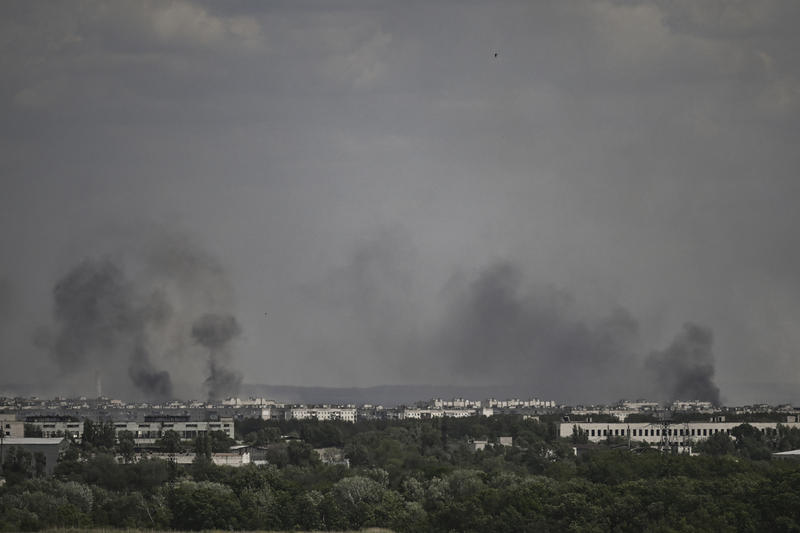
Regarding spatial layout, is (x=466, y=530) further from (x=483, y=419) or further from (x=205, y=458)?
(x=483, y=419)

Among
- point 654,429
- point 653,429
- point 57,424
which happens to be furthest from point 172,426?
point 654,429

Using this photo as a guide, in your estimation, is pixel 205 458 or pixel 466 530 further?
pixel 205 458

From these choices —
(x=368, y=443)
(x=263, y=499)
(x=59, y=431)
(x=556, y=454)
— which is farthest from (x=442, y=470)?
(x=59, y=431)

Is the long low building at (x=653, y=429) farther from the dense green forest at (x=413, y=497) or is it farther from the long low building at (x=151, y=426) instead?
the dense green forest at (x=413, y=497)

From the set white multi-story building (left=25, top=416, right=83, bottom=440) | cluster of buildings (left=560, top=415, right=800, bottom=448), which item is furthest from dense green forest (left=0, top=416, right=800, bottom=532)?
cluster of buildings (left=560, top=415, right=800, bottom=448)

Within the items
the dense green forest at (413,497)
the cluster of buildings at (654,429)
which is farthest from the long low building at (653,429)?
the dense green forest at (413,497)

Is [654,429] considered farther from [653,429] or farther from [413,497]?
[413,497]

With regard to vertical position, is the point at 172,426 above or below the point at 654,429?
above

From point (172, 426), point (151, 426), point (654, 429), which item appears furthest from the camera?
point (151, 426)

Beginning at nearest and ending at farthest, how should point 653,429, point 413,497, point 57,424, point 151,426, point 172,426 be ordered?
point 413,497 < point 653,429 < point 57,424 < point 172,426 < point 151,426
